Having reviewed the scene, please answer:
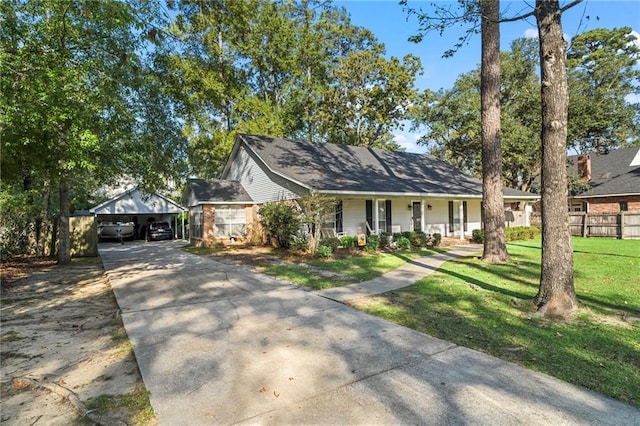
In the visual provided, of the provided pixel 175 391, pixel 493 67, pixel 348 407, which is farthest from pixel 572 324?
pixel 493 67

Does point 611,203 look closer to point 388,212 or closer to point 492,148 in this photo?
point 388,212

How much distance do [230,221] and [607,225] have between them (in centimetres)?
2010

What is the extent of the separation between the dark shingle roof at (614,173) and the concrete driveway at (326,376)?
2583cm

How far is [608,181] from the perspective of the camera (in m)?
25.2

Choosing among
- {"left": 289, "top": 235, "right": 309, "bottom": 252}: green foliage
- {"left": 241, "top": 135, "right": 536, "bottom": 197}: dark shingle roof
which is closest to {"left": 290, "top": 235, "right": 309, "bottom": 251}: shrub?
{"left": 289, "top": 235, "right": 309, "bottom": 252}: green foliage

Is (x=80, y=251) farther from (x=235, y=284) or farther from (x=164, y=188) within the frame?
(x=235, y=284)

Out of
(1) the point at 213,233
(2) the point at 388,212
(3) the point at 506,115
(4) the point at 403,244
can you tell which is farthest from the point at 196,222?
(3) the point at 506,115

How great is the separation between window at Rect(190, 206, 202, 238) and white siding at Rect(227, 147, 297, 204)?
9.59 ft

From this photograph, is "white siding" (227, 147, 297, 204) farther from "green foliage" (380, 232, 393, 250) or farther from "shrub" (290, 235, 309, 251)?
"green foliage" (380, 232, 393, 250)

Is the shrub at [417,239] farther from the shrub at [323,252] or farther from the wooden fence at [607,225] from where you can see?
the wooden fence at [607,225]

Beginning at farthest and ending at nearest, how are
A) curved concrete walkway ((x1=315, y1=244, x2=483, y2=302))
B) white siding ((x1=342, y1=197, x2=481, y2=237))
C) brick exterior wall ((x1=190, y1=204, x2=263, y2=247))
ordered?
brick exterior wall ((x1=190, y1=204, x2=263, y2=247)) → white siding ((x1=342, y1=197, x2=481, y2=237)) → curved concrete walkway ((x1=315, y1=244, x2=483, y2=302))

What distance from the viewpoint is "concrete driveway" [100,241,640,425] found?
9.54 ft

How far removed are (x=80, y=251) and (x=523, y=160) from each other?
90.1ft

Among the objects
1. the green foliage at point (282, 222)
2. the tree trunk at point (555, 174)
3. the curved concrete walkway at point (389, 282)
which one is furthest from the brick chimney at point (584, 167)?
the tree trunk at point (555, 174)
